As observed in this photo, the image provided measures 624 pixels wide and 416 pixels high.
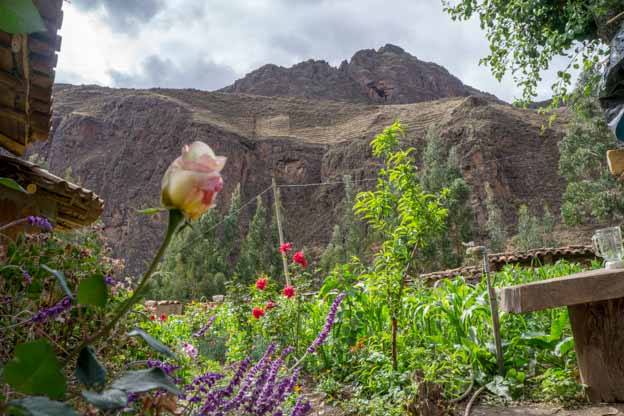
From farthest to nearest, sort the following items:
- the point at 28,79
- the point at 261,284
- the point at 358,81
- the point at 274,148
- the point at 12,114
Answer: the point at 358,81, the point at 274,148, the point at 261,284, the point at 12,114, the point at 28,79

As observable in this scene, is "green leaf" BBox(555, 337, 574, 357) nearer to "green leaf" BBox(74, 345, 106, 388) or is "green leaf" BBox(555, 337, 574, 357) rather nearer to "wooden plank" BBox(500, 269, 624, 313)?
"wooden plank" BBox(500, 269, 624, 313)

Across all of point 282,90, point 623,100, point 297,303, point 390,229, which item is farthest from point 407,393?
point 282,90

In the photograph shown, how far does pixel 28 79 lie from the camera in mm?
2820

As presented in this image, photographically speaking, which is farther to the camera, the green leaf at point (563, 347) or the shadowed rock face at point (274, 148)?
the shadowed rock face at point (274, 148)

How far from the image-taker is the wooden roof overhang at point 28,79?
7.86 feet

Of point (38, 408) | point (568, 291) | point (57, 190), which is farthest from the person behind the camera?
point (57, 190)

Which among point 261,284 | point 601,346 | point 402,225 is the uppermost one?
point 402,225

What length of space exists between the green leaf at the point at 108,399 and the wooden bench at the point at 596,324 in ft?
6.16

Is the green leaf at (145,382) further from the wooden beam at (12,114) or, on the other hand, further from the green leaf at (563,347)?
the wooden beam at (12,114)

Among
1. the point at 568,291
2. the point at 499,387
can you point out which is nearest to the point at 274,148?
the point at 499,387

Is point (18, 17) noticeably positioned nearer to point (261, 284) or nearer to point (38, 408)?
point (38, 408)

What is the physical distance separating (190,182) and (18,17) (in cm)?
22

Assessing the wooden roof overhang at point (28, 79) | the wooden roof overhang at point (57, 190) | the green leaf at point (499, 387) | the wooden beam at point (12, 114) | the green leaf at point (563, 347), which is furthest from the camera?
the wooden roof overhang at point (57, 190)

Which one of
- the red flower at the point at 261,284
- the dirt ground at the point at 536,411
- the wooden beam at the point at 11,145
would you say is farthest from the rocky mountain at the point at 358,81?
the dirt ground at the point at 536,411
